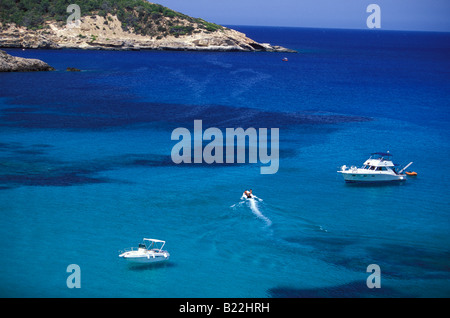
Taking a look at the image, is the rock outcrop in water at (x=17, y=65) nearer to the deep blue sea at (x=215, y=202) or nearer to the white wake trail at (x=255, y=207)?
the deep blue sea at (x=215, y=202)

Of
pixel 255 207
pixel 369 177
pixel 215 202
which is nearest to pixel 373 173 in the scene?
pixel 369 177

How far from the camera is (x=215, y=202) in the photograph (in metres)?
51.9

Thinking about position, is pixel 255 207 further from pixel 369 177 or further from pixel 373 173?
pixel 373 173

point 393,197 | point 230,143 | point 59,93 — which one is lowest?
point 393,197

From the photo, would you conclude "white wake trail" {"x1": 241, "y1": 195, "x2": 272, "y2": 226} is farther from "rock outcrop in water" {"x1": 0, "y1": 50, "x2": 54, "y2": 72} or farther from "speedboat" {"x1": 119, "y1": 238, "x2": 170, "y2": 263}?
"rock outcrop in water" {"x1": 0, "y1": 50, "x2": 54, "y2": 72}

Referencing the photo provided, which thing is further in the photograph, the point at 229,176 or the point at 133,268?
the point at 229,176

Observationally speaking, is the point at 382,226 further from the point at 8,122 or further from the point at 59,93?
the point at 59,93

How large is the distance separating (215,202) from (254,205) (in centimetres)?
368

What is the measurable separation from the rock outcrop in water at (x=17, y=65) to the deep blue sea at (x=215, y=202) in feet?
92.7

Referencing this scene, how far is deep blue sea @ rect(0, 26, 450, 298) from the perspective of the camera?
38.5 metres

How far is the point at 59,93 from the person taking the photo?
10888 centimetres

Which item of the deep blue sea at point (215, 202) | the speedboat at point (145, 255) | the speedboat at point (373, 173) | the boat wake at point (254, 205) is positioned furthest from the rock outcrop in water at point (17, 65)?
the speedboat at point (145, 255)

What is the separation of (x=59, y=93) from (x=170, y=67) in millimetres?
56921
